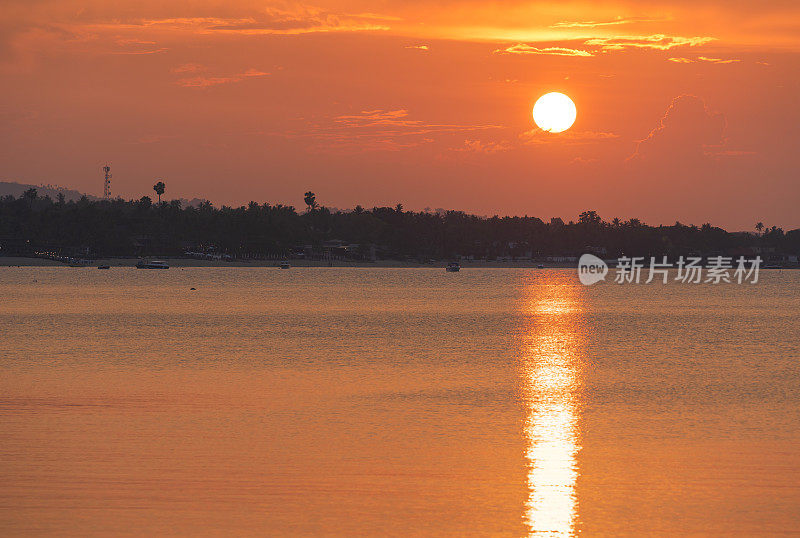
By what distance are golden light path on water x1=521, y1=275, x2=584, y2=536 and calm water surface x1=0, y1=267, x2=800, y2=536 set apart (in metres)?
0.10

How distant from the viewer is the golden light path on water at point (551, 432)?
18250 millimetres

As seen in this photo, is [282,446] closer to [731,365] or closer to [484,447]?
[484,447]

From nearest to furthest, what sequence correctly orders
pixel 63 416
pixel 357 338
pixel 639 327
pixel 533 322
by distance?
pixel 63 416
pixel 357 338
pixel 639 327
pixel 533 322

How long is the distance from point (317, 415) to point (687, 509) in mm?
14617

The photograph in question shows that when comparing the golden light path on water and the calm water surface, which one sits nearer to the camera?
the calm water surface

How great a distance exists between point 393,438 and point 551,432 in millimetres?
4951

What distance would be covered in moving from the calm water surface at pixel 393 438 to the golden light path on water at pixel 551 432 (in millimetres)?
96

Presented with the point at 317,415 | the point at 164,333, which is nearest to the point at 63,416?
the point at 317,415

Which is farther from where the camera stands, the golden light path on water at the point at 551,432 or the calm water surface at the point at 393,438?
the golden light path on water at the point at 551,432

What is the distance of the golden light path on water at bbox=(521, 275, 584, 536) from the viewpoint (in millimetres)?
18250

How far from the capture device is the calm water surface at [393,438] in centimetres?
1809

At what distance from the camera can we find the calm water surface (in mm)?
18094

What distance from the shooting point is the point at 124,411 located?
30812 millimetres

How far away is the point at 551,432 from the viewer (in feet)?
92.7
